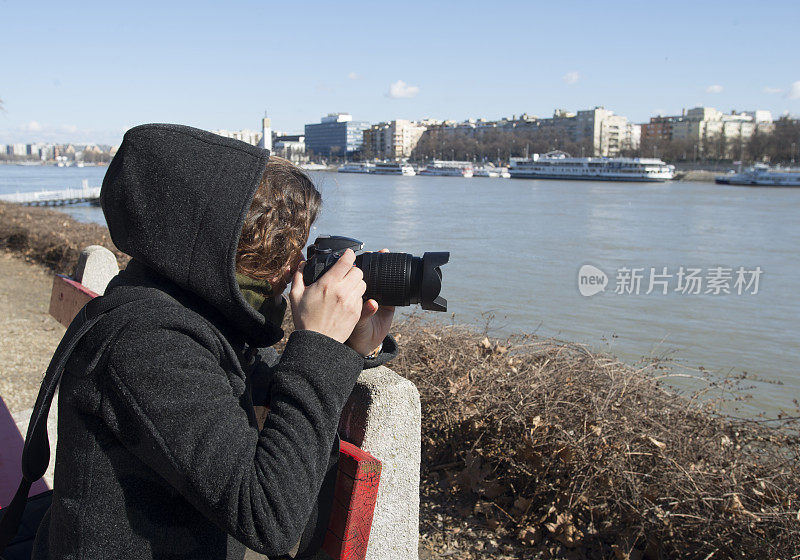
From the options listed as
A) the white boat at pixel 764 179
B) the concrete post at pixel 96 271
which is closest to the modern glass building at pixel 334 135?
the white boat at pixel 764 179

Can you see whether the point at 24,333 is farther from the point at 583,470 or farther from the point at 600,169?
the point at 600,169

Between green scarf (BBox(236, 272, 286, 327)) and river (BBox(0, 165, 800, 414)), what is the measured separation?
27 centimetres

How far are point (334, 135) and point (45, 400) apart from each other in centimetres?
11047

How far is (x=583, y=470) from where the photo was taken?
279 cm

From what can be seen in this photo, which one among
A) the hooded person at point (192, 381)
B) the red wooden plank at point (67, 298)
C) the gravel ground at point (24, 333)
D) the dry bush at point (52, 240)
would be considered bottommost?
the gravel ground at point (24, 333)

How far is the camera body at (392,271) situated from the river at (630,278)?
162 mm

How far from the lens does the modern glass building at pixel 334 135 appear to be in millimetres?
103438

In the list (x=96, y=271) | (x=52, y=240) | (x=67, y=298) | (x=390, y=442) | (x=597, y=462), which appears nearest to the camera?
(x=390, y=442)

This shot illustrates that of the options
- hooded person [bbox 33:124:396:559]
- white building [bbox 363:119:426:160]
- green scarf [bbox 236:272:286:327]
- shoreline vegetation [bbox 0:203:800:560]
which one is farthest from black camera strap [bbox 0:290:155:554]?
white building [bbox 363:119:426:160]

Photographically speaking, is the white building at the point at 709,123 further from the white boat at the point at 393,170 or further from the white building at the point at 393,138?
the white boat at the point at 393,170

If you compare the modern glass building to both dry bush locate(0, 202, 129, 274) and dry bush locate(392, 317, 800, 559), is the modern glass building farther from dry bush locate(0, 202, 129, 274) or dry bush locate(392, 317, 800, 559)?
dry bush locate(392, 317, 800, 559)

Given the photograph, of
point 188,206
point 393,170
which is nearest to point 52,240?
point 188,206

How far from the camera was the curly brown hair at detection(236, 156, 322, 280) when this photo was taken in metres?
1.19

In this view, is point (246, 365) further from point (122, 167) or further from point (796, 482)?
point (796, 482)
